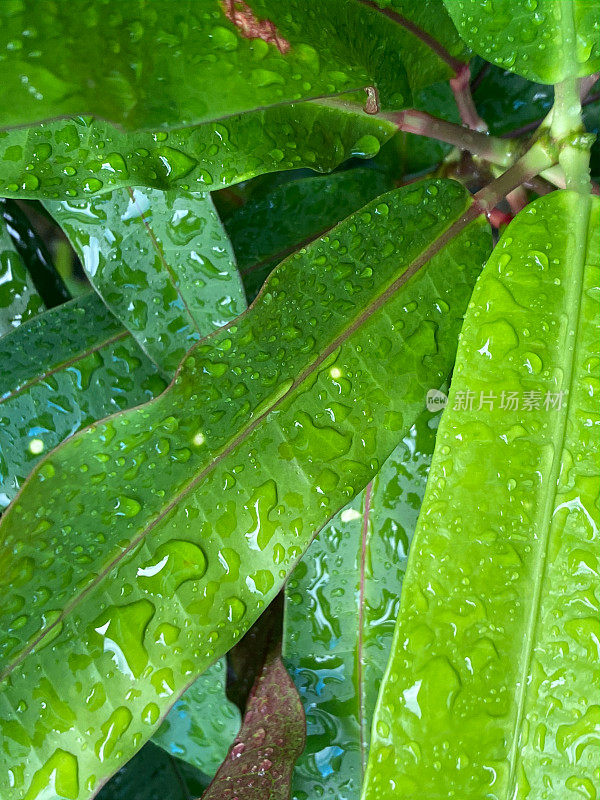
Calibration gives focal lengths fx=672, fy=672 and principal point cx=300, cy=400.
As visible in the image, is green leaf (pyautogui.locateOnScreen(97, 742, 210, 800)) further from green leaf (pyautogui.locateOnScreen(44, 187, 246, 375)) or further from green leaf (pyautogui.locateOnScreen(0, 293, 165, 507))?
green leaf (pyautogui.locateOnScreen(44, 187, 246, 375))

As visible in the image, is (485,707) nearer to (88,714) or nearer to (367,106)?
(88,714)

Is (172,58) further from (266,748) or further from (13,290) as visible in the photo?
(266,748)

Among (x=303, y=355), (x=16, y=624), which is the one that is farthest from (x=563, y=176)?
(x=16, y=624)

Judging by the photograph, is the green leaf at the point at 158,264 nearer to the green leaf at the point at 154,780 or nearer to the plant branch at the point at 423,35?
the plant branch at the point at 423,35

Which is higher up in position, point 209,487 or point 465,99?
point 465,99

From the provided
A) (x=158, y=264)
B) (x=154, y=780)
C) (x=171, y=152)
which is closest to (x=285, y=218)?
(x=158, y=264)

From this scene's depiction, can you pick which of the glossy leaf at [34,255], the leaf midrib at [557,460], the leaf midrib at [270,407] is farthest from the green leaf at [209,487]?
the glossy leaf at [34,255]

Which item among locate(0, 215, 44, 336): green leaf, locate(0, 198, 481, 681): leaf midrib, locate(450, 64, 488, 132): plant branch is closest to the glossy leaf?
locate(0, 215, 44, 336): green leaf
